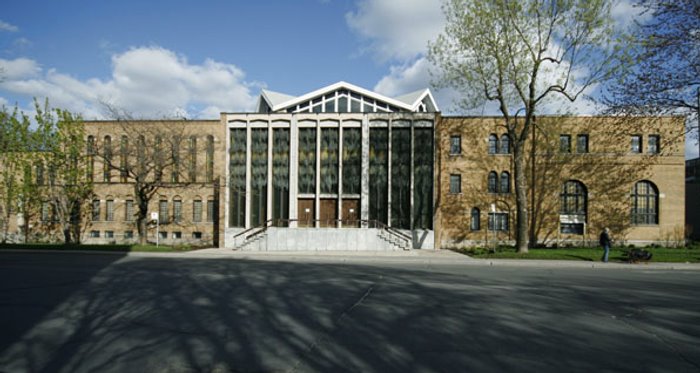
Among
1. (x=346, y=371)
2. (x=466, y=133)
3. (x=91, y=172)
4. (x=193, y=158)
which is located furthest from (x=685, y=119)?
(x=91, y=172)

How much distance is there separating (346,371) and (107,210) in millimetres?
32606

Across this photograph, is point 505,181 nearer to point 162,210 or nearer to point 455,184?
point 455,184

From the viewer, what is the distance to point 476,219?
28.8 meters

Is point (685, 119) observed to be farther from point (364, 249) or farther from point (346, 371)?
point (346, 371)

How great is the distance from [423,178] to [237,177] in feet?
44.1

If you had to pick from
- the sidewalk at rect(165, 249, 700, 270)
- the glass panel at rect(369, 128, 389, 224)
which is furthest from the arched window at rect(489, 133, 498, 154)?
the sidewalk at rect(165, 249, 700, 270)

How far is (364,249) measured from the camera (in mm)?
25516

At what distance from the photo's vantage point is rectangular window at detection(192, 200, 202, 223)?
101ft

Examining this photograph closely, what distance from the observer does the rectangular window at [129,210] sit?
102 feet

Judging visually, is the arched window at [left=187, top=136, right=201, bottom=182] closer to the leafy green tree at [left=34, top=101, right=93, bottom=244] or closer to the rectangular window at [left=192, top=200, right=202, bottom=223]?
the rectangular window at [left=192, top=200, right=202, bottom=223]

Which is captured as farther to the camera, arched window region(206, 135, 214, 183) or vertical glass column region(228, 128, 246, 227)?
arched window region(206, 135, 214, 183)

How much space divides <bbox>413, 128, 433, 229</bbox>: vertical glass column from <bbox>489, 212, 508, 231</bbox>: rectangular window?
15.3 ft

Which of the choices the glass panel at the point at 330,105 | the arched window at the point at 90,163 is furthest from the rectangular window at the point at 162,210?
the glass panel at the point at 330,105

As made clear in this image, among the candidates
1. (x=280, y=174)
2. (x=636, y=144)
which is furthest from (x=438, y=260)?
(x=636, y=144)
